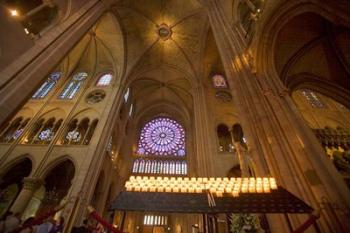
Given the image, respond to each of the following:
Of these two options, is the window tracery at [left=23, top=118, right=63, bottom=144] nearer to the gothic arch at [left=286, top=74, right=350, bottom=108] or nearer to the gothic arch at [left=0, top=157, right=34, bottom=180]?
the gothic arch at [left=0, top=157, right=34, bottom=180]

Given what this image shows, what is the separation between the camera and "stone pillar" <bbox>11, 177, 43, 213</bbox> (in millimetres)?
10625

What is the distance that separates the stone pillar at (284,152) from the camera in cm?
410

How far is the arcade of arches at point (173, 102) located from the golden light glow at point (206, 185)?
2.03 ft

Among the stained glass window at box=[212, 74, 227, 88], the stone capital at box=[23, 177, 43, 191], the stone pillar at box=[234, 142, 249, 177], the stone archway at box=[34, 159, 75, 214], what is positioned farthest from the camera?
the stained glass window at box=[212, 74, 227, 88]

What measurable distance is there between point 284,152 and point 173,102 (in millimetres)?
19209

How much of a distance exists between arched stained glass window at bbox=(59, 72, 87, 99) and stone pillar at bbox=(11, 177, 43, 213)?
7599 millimetres

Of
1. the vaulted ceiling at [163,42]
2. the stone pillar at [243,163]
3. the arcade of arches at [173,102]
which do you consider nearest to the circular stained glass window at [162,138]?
the arcade of arches at [173,102]

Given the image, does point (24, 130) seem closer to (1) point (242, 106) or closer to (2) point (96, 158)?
(2) point (96, 158)

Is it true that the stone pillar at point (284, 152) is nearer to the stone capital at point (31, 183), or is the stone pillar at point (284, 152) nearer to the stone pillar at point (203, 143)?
the stone pillar at point (203, 143)

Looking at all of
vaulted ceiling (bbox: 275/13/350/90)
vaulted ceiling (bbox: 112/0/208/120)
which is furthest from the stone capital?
vaulted ceiling (bbox: 275/13/350/90)

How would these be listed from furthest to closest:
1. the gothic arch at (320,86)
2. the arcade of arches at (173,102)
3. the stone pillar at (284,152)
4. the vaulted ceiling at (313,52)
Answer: the gothic arch at (320,86)
the vaulted ceiling at (313,52)
the arcade of arches at (173,102)
the stone pillar at (284,152)

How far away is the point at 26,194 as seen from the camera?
11039 millimetres

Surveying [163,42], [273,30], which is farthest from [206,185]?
[163,42]

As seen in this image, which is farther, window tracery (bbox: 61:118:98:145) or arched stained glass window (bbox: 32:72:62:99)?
arched stained glass window (bbox: 32:72:62:99)
